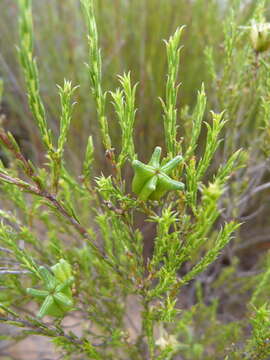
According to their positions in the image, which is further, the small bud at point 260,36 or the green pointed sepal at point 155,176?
the small bud at point 260,36

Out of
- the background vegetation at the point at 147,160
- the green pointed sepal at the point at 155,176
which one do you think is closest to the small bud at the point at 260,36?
the background vegetation at the point at 147,160

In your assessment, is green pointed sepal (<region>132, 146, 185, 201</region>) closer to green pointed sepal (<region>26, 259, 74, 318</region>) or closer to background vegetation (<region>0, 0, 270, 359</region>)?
background vegetation (<region>0, 0, 270, 359</region>)

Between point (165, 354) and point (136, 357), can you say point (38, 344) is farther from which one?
point (165, 354)

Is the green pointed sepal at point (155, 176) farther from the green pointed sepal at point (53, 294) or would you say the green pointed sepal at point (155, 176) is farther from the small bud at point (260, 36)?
the small bud at point (260, 36)

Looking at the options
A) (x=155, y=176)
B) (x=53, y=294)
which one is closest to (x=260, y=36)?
Answer: (x=155, y=176)

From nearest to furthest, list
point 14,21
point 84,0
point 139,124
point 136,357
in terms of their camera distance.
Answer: point 84,0 → point 136,357 → point 139,124 → point 14,21

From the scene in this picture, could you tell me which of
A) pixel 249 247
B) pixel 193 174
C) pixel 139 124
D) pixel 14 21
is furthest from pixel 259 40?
pixel 14 21
